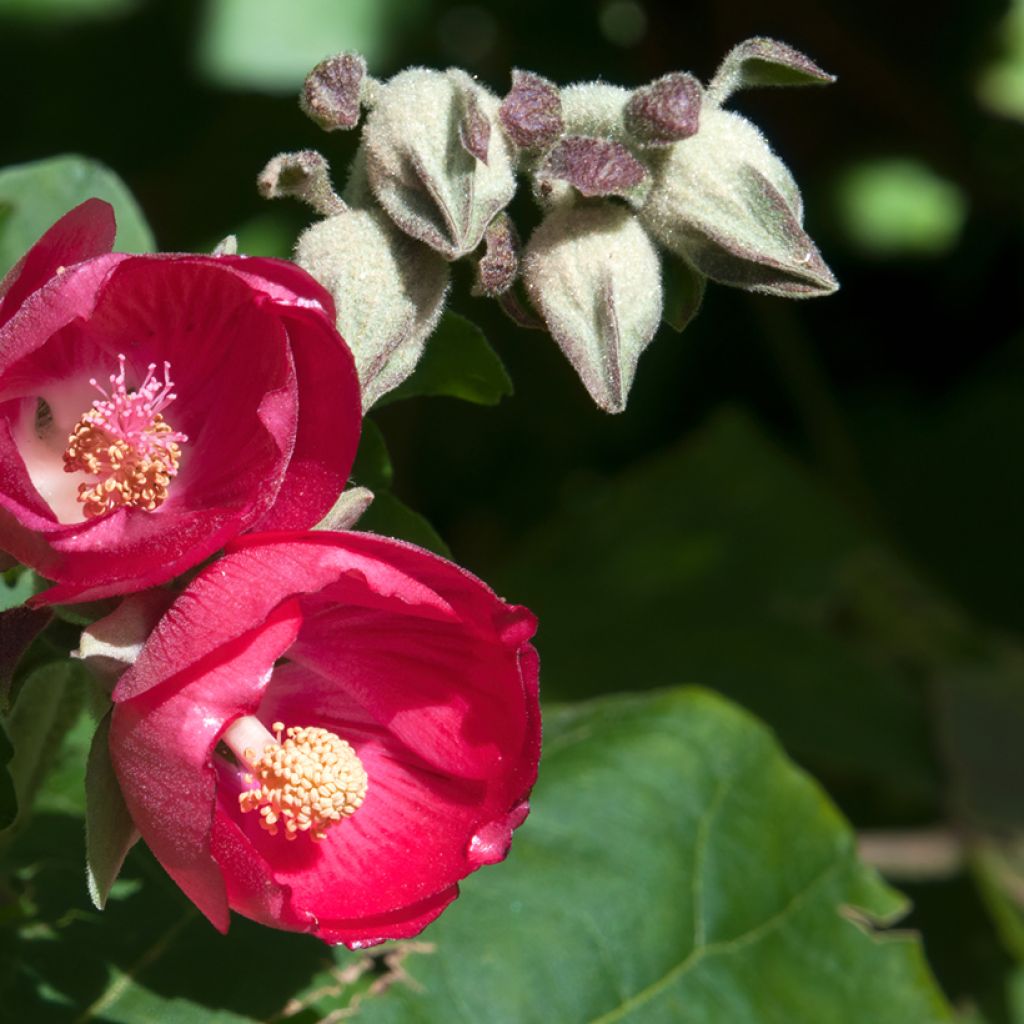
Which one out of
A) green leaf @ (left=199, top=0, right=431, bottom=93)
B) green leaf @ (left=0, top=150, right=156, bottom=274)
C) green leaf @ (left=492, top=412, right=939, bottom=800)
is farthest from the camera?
green leaf @ (left=492, top=412, right=939, bottom=800)

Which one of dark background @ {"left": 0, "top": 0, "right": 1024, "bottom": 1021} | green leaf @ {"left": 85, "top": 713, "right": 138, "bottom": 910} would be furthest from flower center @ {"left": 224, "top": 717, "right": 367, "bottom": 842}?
dark background @ {"left": 0, "top": 0, "right": 1024, "bottom": 1021}

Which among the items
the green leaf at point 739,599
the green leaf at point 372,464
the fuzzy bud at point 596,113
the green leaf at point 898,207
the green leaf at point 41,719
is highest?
the fuzzy bud at point 596,113

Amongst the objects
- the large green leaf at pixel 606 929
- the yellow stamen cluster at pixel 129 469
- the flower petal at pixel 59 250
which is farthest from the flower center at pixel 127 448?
the large green leaf at pixel 606 929

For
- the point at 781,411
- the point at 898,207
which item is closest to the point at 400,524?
the point at 898,207

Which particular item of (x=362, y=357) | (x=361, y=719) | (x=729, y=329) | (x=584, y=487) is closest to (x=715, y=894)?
(x=361, y=719)

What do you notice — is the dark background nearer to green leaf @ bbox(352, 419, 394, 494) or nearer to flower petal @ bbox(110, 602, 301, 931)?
green leaf @ bbox(352, 419, 394, 494)

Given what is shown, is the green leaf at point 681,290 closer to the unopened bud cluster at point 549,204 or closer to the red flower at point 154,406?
the unopened bud cluster at point 549,204
